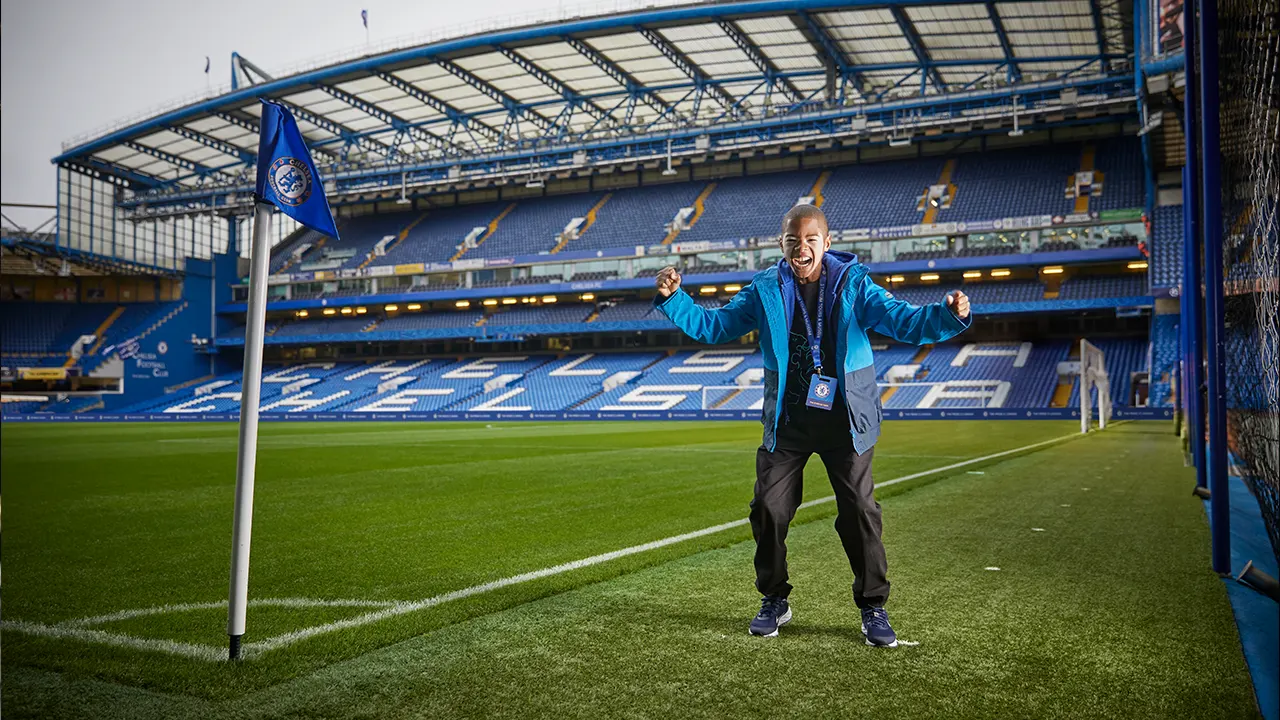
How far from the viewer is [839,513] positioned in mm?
3656

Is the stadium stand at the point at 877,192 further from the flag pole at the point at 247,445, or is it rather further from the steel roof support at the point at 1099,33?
the flag pole at the point at 247,445

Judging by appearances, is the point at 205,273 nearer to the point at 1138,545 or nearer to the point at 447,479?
the point at 447,479

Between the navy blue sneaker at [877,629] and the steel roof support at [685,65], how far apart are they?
123 feet

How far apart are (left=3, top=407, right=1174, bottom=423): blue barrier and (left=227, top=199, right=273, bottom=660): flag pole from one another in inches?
1206

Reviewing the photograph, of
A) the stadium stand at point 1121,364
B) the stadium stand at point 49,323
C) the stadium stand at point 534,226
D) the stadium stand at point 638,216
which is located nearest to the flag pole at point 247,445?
the stadium stand at point 1121,364

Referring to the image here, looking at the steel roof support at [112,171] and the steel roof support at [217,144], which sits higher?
the steel roof support at [217,144]

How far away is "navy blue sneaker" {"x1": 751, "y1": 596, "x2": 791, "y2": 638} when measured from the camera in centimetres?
369

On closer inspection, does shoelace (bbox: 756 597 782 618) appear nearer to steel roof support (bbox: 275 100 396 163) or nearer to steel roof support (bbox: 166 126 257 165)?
steel roof support (bbox: 275 100 396 163)

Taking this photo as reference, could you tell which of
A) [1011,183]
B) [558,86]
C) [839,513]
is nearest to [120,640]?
[839,513]

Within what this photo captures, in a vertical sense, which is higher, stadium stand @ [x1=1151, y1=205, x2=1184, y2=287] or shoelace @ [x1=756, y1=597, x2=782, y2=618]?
stadium stand @ [x1=1151, y1=205, x2=1184, y2=287]

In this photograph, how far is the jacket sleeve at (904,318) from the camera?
3.53 metres

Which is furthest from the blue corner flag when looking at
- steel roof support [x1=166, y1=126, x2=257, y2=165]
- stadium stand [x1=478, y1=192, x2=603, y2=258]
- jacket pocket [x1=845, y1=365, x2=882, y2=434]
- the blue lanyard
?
steel roof support [x1=166, y1=126, x2=257, y2=165]

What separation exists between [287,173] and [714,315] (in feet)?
6.31

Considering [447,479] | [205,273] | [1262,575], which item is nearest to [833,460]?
[1262,575]
